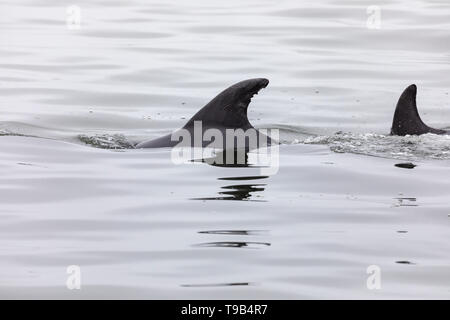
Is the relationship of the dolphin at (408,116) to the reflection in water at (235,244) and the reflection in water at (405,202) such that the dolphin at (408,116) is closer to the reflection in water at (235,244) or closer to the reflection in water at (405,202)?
the reflection in water at (405,202)

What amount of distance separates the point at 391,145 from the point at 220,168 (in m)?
2.27

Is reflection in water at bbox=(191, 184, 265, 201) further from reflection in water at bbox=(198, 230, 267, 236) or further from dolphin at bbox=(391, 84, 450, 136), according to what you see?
dolphin at bbox=(391, 84, 450, 136)

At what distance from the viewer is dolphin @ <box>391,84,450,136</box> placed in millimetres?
12062

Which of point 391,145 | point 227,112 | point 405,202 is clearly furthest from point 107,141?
point 405,202

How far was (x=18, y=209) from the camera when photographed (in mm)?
9141

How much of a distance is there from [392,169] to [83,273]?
4188 mm

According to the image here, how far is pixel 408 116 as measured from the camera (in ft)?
39.9

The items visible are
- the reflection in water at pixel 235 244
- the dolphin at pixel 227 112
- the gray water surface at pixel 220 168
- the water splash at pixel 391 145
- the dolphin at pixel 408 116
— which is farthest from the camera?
the dolphin at pixel 408 116

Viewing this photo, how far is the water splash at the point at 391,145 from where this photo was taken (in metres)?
11.4

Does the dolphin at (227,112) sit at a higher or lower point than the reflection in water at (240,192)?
higher

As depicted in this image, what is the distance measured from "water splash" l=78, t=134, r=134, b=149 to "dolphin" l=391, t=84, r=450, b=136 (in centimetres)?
290

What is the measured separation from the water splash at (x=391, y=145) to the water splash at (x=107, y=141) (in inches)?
74.1

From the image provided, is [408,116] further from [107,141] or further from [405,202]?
[107,141]

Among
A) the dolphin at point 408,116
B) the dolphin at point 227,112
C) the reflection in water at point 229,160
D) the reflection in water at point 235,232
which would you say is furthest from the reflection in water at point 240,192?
the dolphin at point 408,116
